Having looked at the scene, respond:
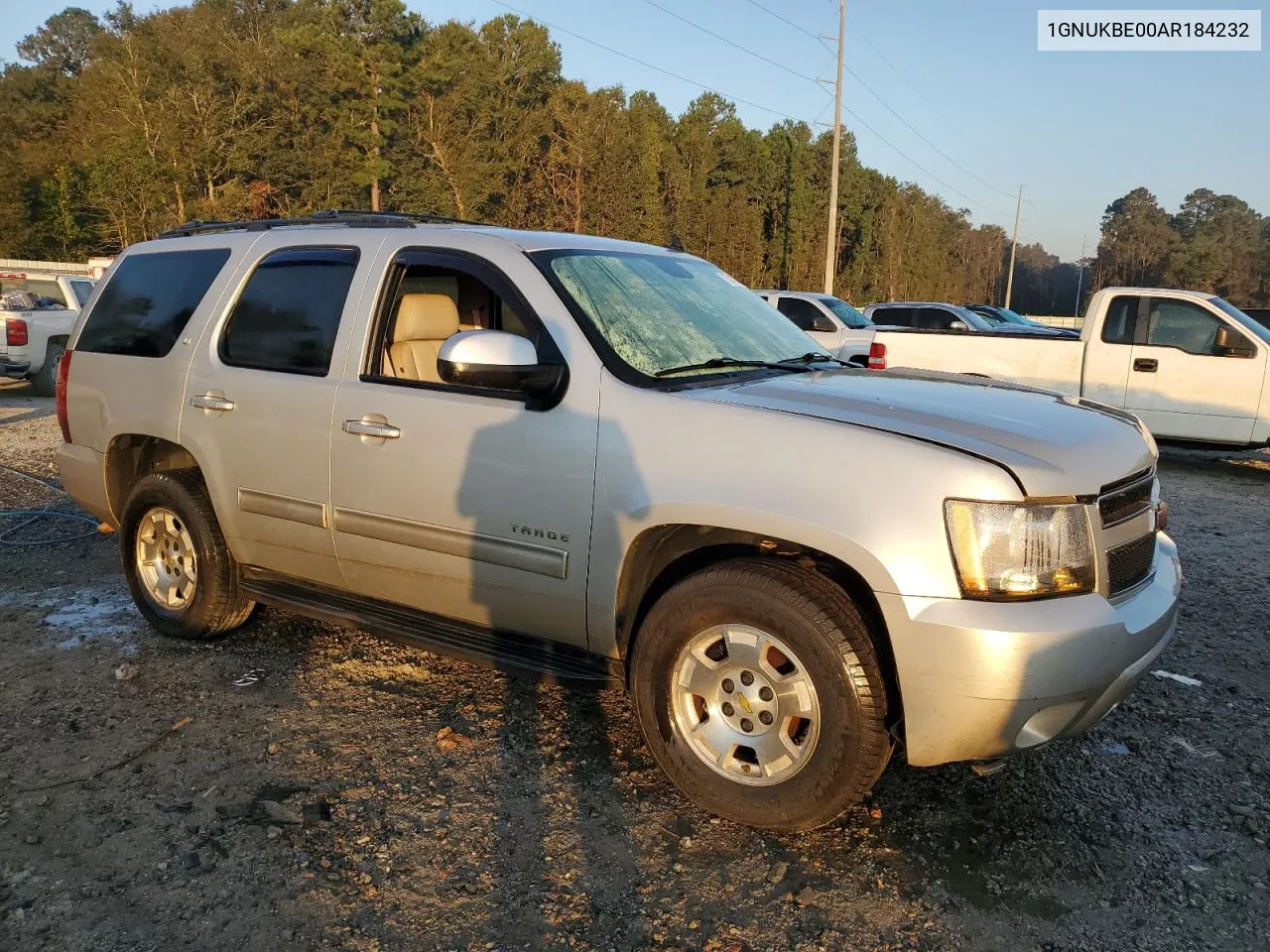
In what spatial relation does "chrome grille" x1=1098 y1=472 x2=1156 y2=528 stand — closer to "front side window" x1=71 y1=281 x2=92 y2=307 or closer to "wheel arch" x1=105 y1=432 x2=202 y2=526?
"wheel arch" x1=105 y1=432 x2=202 y2=526

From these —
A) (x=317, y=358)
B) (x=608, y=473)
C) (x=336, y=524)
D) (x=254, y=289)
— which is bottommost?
(x=336, y=524)

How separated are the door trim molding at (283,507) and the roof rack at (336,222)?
1232mm

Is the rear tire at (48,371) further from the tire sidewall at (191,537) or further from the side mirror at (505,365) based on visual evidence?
the side mirror at (505,365)

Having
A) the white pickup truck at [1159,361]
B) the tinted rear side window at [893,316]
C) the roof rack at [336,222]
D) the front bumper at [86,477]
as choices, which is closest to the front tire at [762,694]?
the roof rack at [336,222]

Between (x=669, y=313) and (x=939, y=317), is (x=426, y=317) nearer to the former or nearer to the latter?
(x=669, y=313)

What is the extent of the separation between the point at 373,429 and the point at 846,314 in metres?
14.2

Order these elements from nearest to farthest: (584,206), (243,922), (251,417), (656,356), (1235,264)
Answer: (243,922)
(656,356)
(251,417)
(584,206)
(1235,264)

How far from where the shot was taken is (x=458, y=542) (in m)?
3.48

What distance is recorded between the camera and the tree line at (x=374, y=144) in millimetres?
42562

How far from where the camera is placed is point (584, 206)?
44.5 metres

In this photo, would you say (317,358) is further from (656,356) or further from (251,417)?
(656,356)

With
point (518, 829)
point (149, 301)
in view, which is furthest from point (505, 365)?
point (149, 301)

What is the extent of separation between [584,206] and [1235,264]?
8934 cm

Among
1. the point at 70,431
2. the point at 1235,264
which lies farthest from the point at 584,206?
the point at 1235,264
